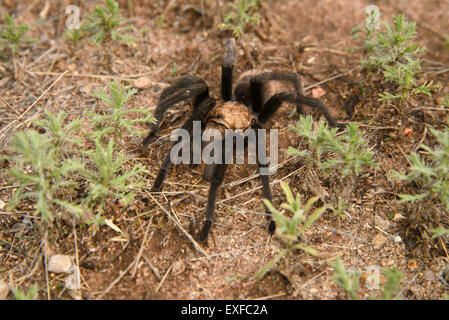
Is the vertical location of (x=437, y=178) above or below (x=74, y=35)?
below

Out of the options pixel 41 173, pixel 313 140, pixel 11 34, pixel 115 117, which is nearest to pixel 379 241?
pixel 313 140

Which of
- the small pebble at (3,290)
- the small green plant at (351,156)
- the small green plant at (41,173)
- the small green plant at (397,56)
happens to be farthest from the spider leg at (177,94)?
the small green plant at (397,56)

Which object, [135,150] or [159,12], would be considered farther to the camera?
[159,12]

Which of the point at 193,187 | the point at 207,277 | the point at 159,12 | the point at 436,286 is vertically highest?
the point at 159,12

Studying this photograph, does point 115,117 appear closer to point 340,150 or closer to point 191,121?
point 191,121

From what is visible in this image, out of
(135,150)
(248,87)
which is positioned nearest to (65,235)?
(135,150)
